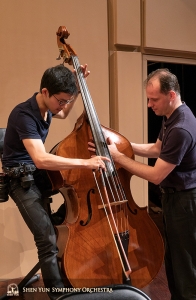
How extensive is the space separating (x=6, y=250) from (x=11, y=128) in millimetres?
1161

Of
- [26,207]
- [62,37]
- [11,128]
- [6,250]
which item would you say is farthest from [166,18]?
[6,250]

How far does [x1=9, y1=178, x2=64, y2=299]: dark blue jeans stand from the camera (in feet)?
5.39

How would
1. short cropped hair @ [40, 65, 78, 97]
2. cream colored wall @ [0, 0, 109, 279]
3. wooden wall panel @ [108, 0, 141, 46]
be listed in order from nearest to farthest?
short cropped hair @ [40, 65, 78, 97] → cream colored wall @ [0, 0, 109, 279] → wooden wall panel @ [108, 0, 141, 46]

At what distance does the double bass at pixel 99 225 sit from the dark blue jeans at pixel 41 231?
105mm

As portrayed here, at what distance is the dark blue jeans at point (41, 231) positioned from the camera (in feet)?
5.39

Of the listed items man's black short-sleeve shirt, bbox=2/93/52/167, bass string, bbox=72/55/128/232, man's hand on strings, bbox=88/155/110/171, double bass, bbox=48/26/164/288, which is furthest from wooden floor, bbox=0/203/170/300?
man's hand on strings, bbox=88/155/110/171

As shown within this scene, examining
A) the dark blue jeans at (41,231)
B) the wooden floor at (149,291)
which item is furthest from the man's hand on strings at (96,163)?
the wooden floor at (149,291)

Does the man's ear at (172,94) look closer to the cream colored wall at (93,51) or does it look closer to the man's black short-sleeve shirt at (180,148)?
the man's black short-sleeve shirt at (180,148)

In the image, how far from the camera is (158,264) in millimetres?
1727

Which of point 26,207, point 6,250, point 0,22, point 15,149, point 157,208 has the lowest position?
point 157,208

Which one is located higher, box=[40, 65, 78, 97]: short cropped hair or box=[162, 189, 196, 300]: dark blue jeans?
box=[40, 65, 78, 97]: short cropped hair

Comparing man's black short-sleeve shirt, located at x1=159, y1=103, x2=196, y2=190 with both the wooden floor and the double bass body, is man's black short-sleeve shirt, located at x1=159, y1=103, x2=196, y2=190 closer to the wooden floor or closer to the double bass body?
the double bass body

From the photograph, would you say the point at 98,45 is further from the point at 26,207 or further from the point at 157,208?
the point at 157,208

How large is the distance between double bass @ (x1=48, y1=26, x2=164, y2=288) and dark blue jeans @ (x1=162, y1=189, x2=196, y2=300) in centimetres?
10
